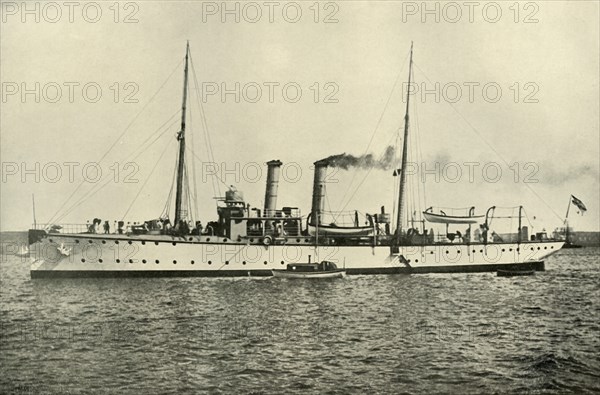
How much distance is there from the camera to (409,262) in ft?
123

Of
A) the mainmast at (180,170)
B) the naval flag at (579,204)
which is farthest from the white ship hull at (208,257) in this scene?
the naval flag at (579,204)

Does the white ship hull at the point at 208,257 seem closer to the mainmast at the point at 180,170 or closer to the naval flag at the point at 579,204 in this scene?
the mainmast at the point at 180,170

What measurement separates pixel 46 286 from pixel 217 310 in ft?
40.5

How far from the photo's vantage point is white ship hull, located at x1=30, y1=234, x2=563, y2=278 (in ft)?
105

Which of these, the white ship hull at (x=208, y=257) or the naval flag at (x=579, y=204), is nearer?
the naval flag at (x=579, y=204)

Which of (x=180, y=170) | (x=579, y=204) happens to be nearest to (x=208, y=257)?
(x=180, y=170)

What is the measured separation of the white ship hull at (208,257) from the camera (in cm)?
3197

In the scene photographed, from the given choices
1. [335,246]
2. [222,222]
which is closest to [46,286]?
[222,222]

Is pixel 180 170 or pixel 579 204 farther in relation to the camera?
pixel 180 170

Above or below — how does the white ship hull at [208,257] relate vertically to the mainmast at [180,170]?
below

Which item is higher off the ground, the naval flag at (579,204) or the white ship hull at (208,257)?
the naval flag at (579,204)

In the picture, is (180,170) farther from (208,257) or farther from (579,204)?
(579,204)

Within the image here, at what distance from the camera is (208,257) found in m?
33.6

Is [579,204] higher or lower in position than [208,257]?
higher
